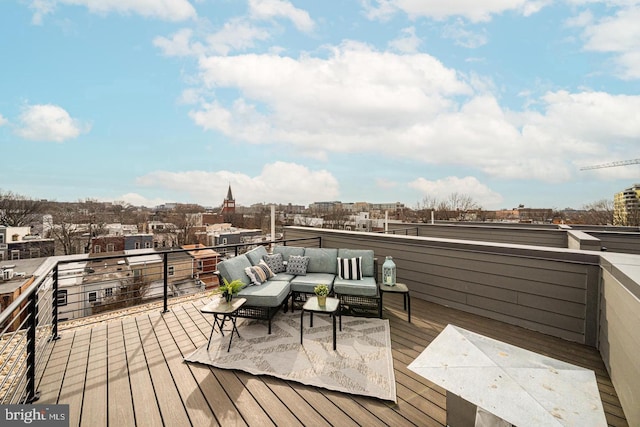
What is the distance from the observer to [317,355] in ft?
8.19

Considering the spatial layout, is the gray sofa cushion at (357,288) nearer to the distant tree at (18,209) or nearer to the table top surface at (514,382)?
the table top surface at (514,382)

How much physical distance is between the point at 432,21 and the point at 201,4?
4.54 m

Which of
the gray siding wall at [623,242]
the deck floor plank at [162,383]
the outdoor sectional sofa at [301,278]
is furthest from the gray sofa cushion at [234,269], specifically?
the gray siding wall at [623,242]

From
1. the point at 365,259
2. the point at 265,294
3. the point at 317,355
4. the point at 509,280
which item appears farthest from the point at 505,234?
the point at 265,294

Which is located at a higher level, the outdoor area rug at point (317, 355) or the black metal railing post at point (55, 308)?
the black metal railing post at point (55, 308)

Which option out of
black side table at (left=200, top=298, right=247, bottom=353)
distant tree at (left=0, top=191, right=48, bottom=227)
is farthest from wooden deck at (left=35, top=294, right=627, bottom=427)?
distant tree at (left=0, top=191, right=48, bottom=227)

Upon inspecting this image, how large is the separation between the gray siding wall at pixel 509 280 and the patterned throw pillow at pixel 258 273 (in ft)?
6.93

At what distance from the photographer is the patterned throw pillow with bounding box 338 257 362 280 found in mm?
3789

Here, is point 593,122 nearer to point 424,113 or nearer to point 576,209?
point 424,113

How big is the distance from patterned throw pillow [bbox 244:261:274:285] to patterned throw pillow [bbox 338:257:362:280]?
1091 millimetres

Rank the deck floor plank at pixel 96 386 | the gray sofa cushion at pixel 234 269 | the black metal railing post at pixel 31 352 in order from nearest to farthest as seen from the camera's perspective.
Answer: the deck floor plank at pixel 96 386 → the black metal railing post at pixel 31 352 → the gray sofa cushion at pixel 234 269

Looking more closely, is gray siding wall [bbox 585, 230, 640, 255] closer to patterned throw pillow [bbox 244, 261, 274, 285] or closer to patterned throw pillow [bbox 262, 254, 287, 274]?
patterned throw pillow [bbox 262, 254, 287, 274]

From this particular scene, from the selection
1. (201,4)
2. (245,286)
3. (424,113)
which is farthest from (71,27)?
(424,113)

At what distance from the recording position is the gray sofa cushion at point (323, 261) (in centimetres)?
414
